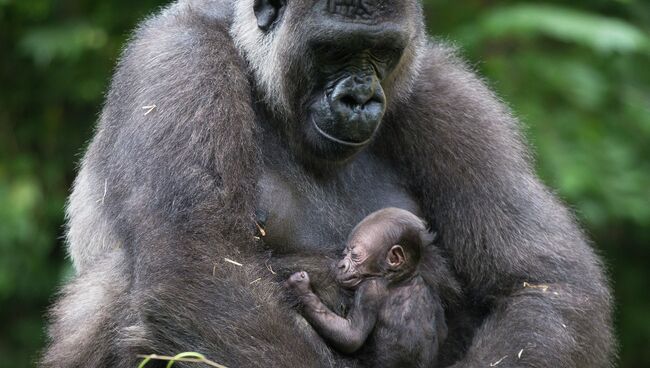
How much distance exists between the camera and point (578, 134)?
7699 mm

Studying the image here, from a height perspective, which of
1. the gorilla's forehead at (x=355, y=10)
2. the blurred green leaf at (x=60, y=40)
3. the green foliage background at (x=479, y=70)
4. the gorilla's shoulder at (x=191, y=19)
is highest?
the gorilla's forehead at (x=355, y=10)

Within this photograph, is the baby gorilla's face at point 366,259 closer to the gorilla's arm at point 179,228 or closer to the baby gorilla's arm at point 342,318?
the baby gorilla's arm at point 342,318

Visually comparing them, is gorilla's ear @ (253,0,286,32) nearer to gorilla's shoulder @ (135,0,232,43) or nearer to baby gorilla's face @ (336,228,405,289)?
gorilla's shoulder @ (135,0,232,43)

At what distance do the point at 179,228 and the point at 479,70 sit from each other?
3684mm

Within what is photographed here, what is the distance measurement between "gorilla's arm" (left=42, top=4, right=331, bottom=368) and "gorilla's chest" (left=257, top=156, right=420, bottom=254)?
0.24 metres

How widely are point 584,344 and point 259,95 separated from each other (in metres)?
1.70

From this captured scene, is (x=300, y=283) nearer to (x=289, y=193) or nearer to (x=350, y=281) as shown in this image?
(x=350, y=281)

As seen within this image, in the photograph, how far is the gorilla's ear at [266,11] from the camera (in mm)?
4559

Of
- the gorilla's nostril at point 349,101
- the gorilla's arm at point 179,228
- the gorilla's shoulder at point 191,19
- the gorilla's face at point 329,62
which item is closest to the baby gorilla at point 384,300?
the gorilla's arm at point 179,228

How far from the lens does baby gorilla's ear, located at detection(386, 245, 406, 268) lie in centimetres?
448

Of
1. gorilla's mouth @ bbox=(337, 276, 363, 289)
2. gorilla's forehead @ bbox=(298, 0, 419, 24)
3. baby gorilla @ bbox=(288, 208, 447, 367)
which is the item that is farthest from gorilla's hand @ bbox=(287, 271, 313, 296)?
gorilla's forehead @ bbox=(298, 0, 419, 24)

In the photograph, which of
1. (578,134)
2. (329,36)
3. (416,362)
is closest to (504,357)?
(416,362)

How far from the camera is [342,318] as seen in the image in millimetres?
4328

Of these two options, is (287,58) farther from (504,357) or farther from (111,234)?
(504,357)
